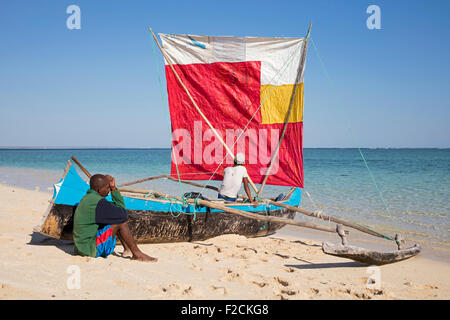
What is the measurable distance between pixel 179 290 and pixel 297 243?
3.80 m

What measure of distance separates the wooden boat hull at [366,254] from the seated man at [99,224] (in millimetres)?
2490

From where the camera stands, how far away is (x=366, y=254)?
4941mm

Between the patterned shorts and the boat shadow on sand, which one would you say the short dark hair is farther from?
the boat shadow on sand

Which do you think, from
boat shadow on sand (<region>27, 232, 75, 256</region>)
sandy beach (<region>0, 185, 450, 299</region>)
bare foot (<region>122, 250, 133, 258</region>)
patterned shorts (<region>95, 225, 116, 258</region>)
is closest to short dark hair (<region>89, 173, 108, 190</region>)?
patterned shorts (<region>95, 225, 116, 258</region>)

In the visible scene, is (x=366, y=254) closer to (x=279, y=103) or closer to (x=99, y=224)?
(x=99, y=224)

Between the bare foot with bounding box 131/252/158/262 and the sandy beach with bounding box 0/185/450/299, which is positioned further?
the bare foot with bounding box 131/252/158/262

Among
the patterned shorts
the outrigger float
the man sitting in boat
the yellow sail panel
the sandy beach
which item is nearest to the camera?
the sandy beach

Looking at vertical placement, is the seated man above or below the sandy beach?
above

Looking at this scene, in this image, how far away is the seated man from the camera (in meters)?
4.66

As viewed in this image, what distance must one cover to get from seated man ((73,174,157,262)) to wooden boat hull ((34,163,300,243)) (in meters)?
0.64

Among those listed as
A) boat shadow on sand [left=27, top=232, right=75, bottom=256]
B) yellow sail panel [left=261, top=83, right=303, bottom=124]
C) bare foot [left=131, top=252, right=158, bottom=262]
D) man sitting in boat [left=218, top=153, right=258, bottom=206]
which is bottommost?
boat shadow on sand [left=27, top=232, right=75, bottom=256]

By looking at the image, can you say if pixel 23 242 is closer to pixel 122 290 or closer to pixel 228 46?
pixel 122 290

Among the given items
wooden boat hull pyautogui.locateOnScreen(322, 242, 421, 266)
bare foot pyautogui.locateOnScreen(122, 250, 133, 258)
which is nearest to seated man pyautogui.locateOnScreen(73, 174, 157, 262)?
bare foot pyautogui.locateOnScreen(122, 250, 133, 258)

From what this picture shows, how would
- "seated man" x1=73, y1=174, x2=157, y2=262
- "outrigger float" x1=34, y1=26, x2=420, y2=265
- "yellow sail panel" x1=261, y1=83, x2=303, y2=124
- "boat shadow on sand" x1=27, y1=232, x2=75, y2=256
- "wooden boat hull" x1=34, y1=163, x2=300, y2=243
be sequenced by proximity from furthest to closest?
1. "yellow sail panel" x1=261, y1=83, x2=303, y2=124
2. "outrigger float" x1=34, y1=26, x2=420, y2=265
3. "boat shadow on sand" x1=27, y1=232, x2=75, y2=256
4. "wooden boat hull" x1=34, y1=163, x2=300, y2=243
5. "seated man" x1=73, y1=174, x2=157, y2=262
